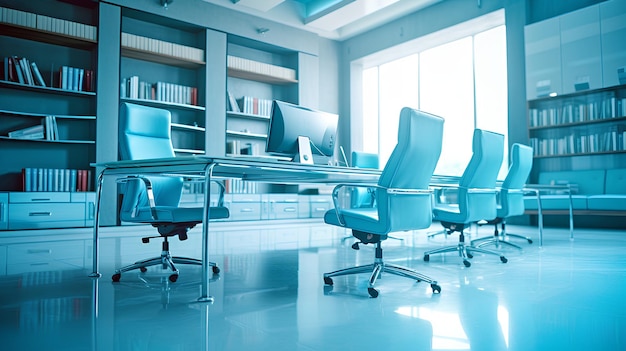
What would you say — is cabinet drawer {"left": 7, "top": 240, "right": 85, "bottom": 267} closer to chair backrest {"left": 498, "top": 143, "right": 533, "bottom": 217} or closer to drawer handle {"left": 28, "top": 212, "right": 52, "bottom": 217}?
drawer handle {"left": 28, "top": 212, "right": 52, "bottom": 217}

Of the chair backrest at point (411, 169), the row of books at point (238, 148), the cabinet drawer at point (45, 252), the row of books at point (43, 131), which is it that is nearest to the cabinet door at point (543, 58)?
the row of books at point (238, 148)

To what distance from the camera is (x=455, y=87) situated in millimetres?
7973

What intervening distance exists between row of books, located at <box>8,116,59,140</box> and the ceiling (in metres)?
3.01

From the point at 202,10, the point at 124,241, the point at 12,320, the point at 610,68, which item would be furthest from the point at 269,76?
the point at 12,320

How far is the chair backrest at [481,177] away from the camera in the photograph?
343 centimetres

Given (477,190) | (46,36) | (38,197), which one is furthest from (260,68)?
(477,190)

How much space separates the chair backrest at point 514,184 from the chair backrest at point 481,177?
16.6 inches

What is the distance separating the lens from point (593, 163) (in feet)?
21.0

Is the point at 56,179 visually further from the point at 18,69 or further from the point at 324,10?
the point at 324,10

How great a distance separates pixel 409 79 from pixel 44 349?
8224 mm

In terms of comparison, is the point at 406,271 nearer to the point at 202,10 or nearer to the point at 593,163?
the point at 593,163

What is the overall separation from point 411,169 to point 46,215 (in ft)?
15.2

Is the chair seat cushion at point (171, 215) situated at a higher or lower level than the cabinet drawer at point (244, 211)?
higher

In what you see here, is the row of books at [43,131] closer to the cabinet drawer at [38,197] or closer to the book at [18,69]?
the book at [18,69]
